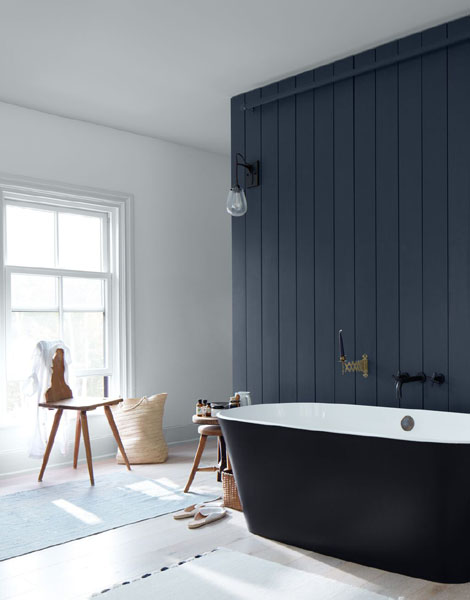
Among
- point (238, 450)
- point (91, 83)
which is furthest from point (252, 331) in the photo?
point (91, 83)

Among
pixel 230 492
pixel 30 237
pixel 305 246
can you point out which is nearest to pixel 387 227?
pixel 305 246

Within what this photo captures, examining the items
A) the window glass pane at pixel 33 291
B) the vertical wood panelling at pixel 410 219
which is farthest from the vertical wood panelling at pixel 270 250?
the window glass pane at pixel 33 291

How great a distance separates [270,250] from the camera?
431 cm

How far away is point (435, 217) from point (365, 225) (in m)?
0.44

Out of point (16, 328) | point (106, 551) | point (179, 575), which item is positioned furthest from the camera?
point (16, 328)

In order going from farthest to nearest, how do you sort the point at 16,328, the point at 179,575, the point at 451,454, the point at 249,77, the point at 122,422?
the point at 122,422 < the point at 16,328 < the point at 249,77 < the point at 179,575 < the point at 451,454

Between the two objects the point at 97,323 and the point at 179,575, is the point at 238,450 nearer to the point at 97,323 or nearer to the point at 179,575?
the point at 179,575

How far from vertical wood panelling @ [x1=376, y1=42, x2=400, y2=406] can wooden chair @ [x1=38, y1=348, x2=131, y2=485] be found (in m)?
1.91

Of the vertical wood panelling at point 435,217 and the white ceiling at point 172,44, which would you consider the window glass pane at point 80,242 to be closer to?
the white ceiling at point 172,44

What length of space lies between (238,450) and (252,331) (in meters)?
1.23

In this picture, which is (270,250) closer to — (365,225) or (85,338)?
(365,225)

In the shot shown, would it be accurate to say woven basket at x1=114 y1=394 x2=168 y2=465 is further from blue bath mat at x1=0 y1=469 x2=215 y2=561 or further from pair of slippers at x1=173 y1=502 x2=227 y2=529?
pair of slippers at x1=173 y1=502 x2=227 y2=529

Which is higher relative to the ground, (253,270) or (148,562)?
(253,270)

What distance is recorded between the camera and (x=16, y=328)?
4719 mm
